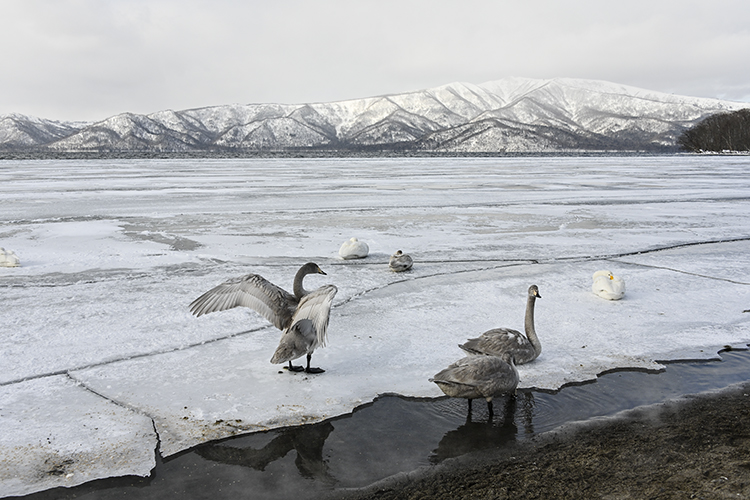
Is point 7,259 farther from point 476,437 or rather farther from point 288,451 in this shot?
point 476,437

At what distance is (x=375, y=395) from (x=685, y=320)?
442cm

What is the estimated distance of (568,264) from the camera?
10023mm

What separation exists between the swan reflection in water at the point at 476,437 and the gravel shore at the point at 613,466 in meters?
A: 0.11

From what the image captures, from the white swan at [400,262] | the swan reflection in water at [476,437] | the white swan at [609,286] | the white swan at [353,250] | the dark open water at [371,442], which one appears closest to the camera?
the dark open water at [371,442]

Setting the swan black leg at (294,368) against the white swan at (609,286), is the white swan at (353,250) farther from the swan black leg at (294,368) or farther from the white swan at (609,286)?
the swan black leg at (294,368)

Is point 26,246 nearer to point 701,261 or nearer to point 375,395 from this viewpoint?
point 375,395

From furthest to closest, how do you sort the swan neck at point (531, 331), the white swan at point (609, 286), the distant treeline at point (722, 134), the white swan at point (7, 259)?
the distant treeline at point (722, 134) < the white swan at point (7, 259) < the white swan at point (609, 286) < the swan neck at point (531, 331)

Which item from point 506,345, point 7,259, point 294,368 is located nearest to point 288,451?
point 294,368

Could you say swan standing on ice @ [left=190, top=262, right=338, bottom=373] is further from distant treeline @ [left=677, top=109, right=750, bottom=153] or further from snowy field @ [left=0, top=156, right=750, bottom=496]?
distant treeline @ [left=677, top=109, right=750, bottom=153]

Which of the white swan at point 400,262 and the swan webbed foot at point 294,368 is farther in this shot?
the white swan at point 400,262

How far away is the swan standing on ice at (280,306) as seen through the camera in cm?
514

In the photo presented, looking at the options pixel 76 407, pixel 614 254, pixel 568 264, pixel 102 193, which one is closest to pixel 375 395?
pixel 76 407

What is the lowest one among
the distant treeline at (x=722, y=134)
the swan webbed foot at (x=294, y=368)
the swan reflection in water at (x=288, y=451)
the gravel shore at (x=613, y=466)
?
the swan reflection in water at (x=288, y=451)

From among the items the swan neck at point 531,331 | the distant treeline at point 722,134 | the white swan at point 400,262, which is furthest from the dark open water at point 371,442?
the distant treeline at point 722,134
